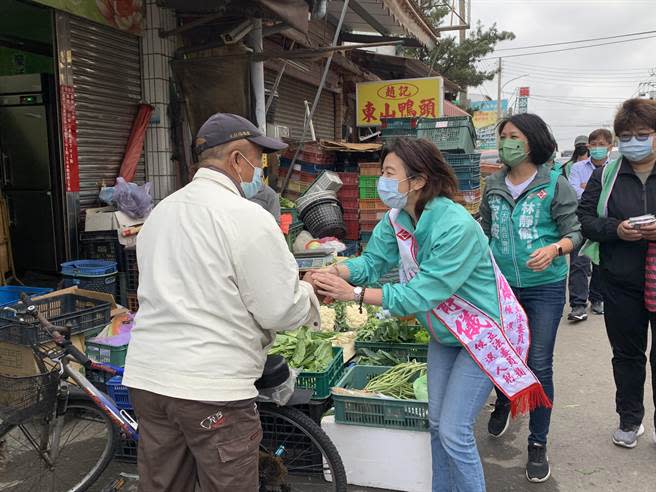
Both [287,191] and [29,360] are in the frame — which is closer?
[29,360]

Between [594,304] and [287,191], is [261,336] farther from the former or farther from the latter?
[287,191]

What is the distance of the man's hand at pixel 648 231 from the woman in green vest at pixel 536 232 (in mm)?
374

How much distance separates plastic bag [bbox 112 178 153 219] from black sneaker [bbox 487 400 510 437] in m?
4.23

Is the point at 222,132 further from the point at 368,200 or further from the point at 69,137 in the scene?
the point at 368,200

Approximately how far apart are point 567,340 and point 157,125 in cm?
566

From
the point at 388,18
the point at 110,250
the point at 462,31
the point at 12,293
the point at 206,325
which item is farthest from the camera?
the point at 462,31

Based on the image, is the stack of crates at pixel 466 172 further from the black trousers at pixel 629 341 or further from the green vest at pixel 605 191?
the black trousers at pixel 629 341

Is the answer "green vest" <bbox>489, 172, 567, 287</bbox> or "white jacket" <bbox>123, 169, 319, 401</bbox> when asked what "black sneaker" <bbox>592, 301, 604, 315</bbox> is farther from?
"white jacket" <bbox>123, 169, 319, 401</bbox>

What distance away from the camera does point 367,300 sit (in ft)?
8.89

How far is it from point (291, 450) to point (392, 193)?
1.64 metres

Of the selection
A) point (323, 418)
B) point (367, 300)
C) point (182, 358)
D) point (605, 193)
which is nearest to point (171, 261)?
point (182, 358)

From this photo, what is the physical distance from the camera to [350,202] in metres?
9.55

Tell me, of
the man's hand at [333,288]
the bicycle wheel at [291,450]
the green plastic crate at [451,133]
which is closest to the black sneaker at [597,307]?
the green plastic crate at [451,133]

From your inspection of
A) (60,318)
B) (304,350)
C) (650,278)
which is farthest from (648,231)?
(60,318)
